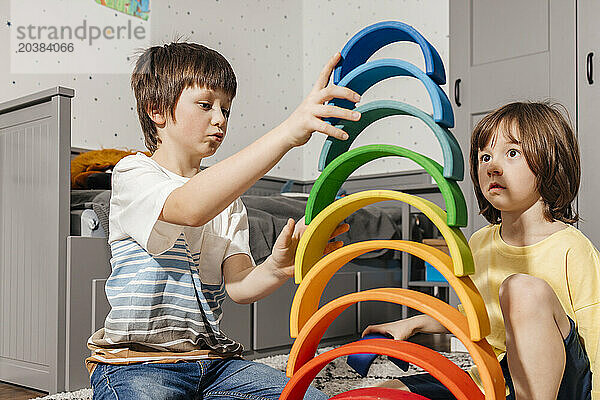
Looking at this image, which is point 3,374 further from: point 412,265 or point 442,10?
point 442,10

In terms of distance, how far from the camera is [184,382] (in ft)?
2.93

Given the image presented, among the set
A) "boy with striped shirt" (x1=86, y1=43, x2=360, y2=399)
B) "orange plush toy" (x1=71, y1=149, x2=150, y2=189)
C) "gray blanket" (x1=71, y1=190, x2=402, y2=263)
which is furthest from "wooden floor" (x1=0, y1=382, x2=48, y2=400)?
"boy with striped shirt" (x1=86, y1=43, x2=360, y2=399)

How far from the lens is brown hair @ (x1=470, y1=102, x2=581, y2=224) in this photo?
1.07 metres

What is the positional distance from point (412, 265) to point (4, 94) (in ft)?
6.54

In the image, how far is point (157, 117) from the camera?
1.03m

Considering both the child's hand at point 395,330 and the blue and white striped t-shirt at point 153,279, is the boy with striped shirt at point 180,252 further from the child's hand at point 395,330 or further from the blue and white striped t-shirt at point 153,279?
the child's hand at point 395,330

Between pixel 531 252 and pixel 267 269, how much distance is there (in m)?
0.47

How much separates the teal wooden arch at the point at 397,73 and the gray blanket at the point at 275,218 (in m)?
1.07

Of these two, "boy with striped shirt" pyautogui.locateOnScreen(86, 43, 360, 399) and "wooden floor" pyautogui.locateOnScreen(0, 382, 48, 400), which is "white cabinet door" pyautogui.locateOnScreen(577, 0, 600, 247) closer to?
"boy with striped shirt" pyautogui.locateOnScreen(86, 43, 360, 399)

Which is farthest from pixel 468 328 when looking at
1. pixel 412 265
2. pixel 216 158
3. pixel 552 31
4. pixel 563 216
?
pixel 216 158

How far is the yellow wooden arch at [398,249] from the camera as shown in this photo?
2.07 feet

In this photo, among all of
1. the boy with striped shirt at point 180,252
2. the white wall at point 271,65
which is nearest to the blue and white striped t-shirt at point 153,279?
the boy with striped shirt at point 180,252
